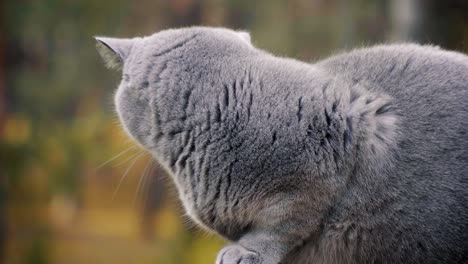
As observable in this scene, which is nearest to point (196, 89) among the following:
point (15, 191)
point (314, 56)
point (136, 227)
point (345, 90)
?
point (345, 90)

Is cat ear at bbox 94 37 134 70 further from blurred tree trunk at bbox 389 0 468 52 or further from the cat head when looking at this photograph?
blurred tree trunk at bbox 389 0 468 52

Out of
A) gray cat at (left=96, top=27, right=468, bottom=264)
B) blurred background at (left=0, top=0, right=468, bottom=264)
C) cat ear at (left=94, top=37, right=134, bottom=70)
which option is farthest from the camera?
blurred background at (left=0, top=0, right=468, bottom=264)

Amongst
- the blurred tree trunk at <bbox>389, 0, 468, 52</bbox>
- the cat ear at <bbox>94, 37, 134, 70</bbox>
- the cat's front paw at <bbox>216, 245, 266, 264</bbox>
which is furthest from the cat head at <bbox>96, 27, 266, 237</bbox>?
the blurred tree trunk at <bbox>389, 0, 468, 52</bbox>

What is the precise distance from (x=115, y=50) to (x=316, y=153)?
61cm

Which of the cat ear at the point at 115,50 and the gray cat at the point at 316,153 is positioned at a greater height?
the cat ear at the point at 115,50

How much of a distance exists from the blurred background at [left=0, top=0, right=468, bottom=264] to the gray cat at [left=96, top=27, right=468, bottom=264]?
98.0 inches

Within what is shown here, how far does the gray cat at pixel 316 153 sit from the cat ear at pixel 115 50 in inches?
4.0

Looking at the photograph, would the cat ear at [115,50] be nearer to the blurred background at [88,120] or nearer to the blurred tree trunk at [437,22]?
the blurred tree trunk at [437,22]

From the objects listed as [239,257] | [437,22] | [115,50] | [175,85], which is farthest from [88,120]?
[239,257]

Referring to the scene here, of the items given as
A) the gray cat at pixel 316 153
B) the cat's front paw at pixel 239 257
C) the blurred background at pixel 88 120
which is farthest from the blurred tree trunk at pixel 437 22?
the cat's front paw at pixel 239 257

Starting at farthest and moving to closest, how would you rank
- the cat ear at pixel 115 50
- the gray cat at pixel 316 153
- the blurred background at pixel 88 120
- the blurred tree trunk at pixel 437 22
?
the blurred background at pixel 88 120 < the blurred tree trunk at pixel 437 22 < the cat ear at pixel 115 50 < the gray cat at pixel 316 153

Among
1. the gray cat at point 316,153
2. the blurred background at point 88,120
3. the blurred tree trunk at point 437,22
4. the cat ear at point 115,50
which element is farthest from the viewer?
the blurred background at point 88,120

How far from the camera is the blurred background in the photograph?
4414 mm

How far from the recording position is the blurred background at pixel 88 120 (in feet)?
14.5
